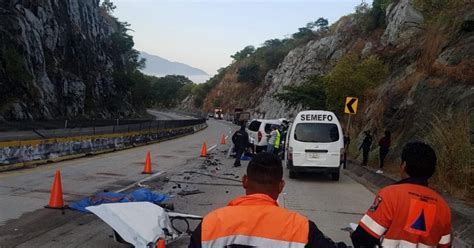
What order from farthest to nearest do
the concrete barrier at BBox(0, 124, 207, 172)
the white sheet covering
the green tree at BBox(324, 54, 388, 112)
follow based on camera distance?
the green tree at BBox(324, 54, 388, 112) < the concrete barrier at BBox(0, 124, 207, 172) < the white sheet covering

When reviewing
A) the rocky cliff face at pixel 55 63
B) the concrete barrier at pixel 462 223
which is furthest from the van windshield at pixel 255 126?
the rocky cliff face at pixel 55 63

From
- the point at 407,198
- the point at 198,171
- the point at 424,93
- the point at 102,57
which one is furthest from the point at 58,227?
the point at 102,57

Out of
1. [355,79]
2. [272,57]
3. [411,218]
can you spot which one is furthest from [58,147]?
[272,57]

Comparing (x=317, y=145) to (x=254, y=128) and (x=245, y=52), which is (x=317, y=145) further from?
(x=245, y=52)

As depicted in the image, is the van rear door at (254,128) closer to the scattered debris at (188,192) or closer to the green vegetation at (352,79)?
the green vegetation at (352,79)

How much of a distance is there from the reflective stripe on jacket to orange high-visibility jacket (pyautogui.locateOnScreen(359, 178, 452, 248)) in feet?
3.67

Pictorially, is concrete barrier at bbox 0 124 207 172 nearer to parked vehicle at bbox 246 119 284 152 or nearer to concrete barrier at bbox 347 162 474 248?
parked vehicle at bbox 246 119 284 152

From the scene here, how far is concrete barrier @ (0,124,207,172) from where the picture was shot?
1603 centimetres

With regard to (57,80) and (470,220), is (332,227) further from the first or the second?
(57,80)

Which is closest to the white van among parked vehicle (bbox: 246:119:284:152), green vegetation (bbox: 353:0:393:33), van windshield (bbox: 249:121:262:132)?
parked vehicle (bbox: 246:119:284:152)

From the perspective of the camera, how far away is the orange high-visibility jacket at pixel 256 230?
2.50 m

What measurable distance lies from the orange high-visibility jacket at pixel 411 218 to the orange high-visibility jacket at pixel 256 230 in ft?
3.41

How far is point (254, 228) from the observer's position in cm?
251

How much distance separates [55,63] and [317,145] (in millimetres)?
Result: 40115
